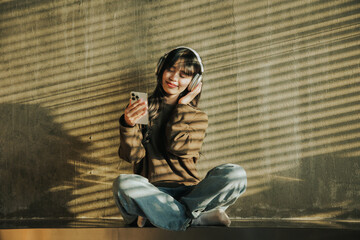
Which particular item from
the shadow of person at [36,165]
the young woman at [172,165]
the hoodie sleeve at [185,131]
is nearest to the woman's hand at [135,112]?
the young woman at [172,165]

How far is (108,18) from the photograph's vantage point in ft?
6.49

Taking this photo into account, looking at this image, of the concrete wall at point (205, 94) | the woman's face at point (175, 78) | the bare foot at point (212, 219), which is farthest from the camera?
the concrete wall at point (205, 94)

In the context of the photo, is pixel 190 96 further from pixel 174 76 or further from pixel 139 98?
pixel 139 98

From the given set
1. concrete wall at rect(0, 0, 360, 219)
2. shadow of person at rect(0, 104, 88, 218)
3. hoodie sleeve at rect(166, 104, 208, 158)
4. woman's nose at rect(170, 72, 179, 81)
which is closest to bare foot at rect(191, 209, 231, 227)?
hoodie sleeve at rect(166, 104, 208, 158)

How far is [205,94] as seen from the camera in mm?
1924

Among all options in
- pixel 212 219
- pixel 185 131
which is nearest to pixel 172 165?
pixel 185 131

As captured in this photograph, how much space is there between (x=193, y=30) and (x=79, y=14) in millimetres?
537

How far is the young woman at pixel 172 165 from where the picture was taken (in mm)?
1424

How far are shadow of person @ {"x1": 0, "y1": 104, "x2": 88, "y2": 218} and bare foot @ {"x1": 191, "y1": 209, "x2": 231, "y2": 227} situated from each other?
2.26ft

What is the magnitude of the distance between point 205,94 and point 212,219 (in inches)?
24.4

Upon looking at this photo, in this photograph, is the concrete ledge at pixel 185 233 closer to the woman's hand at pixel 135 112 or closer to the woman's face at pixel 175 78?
the woman's hand at pixel 135 112

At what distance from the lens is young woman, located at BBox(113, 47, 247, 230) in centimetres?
142

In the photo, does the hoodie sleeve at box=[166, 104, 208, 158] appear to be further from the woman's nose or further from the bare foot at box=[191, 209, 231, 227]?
the bare foot at box=[191, 209, 231, 227]

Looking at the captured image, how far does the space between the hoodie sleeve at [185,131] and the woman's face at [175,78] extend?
0.08 meters
